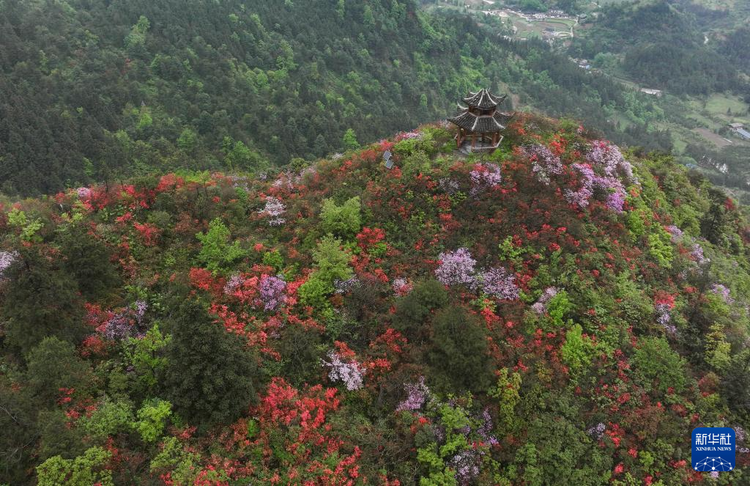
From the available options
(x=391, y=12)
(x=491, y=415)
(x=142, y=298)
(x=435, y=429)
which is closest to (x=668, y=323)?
(x=491, y=415)

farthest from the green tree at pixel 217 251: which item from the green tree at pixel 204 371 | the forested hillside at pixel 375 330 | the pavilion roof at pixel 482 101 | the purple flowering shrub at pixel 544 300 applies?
the pavilion roof at pixel 482 101

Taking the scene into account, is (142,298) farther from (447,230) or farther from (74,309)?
(447,230)

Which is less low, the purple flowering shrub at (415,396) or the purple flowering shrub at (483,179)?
the purple flowering shrub at (483,179)

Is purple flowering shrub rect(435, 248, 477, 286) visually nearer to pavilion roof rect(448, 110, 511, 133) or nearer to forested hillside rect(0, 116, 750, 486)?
forested hillside rect(0, 116, 750, 486)

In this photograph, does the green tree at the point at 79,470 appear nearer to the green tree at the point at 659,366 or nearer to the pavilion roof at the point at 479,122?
the green tree at the point at 659,366

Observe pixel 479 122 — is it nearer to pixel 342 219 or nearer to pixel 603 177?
pixel 603 177

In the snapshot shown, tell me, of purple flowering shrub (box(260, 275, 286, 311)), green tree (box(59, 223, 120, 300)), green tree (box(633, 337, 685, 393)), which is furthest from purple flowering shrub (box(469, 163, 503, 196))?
green tree (box(59, 223, 120, 300))
